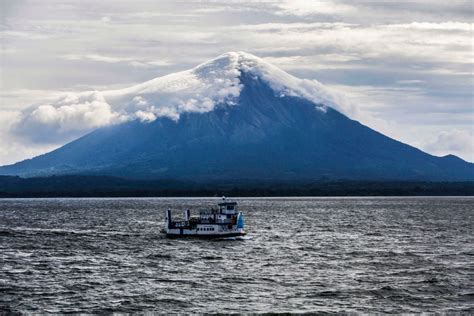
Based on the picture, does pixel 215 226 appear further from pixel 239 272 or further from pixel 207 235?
pixel 239 272

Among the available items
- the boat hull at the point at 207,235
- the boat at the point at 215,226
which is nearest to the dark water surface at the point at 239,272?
the boat hull at the point at 207,235

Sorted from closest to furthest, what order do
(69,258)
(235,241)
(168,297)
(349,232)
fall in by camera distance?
(168,297), (69,258), (235,241), (349,232)

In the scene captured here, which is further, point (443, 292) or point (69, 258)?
A: point (69, 258)

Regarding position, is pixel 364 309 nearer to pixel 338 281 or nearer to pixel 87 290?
pixel 338 281

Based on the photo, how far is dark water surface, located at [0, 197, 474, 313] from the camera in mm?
53875

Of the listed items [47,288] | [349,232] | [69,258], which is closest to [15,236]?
[69,258]

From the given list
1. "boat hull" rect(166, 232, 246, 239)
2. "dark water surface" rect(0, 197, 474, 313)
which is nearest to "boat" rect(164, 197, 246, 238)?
"boat hull" rect(166, 232, 246, 239)

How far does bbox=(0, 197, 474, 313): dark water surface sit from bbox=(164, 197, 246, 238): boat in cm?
254

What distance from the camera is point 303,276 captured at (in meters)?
66.2

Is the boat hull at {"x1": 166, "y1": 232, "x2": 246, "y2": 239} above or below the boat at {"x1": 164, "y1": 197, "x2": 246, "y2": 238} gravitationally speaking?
below

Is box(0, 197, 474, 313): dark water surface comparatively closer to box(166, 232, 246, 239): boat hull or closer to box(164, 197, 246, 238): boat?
box(166, 232, 246, 239): boat hull

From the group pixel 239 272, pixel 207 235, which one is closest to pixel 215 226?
pixel 207 235

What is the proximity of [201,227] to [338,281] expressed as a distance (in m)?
42.0

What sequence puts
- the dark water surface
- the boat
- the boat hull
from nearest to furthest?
the dark water surface → the boat hull → the boat
